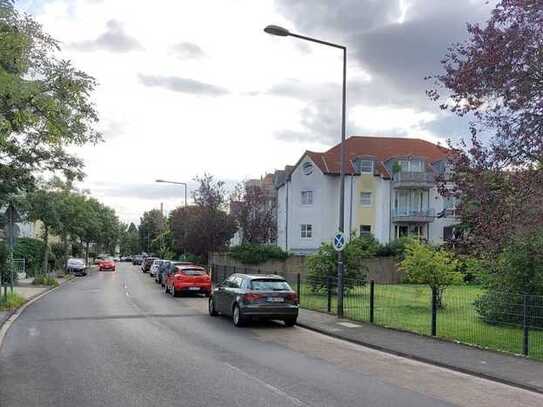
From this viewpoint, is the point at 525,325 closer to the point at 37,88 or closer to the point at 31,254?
the point at 37,88

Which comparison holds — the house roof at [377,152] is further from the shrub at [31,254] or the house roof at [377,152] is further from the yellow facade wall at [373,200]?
the shrub at [31,254]

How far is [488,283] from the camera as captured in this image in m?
19.0

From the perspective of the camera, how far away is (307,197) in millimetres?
57188

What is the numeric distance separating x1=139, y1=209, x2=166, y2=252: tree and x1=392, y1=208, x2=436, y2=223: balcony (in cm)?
6132

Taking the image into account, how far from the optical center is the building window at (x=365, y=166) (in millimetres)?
56688

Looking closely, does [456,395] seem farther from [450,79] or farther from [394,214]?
[394,214]

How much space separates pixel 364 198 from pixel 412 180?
451 cm

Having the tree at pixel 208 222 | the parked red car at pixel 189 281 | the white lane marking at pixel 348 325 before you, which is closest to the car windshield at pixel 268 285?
the white lane marking at pixel 348 325

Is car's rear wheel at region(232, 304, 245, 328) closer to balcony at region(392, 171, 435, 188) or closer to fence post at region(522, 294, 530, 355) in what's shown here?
fence post at region(522, 294, 530, 355)

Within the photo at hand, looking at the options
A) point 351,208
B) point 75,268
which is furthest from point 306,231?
point 75,268

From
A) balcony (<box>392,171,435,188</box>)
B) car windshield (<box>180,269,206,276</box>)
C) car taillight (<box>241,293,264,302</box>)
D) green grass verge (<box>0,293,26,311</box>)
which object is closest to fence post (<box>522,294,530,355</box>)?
car taillight (<box>241,293,264,302</box>)

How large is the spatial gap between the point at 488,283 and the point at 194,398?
1299 cm

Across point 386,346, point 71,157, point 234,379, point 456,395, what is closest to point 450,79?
point 386,346

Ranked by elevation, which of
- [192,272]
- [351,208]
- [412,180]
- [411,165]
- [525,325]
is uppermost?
[411,165]
